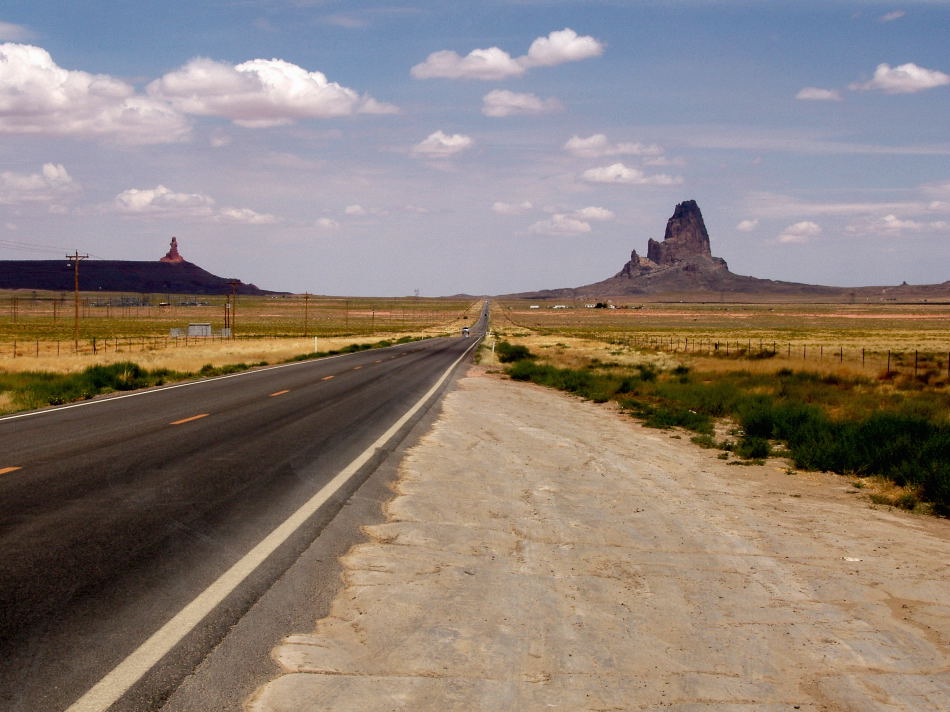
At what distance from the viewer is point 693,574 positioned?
689 centimetres

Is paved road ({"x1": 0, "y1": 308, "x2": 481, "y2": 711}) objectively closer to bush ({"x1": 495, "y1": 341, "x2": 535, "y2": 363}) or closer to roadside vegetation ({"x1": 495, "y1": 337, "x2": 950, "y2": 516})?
roadside vegetation ({"x1": 495, "y1": 337, "x2": 950, "y2": 516})

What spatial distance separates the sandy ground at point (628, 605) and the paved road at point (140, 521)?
88 cm

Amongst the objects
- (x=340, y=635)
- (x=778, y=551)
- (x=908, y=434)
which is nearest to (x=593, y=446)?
(x=908, y=434)

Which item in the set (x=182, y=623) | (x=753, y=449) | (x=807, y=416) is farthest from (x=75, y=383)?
(x=182, y=623)

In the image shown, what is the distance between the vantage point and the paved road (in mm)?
4867

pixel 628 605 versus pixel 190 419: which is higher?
pixel 628 605

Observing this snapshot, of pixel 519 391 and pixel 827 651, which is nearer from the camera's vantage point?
pixel 827 651

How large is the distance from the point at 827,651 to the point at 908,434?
8.93m

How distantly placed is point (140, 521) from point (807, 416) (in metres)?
12.7

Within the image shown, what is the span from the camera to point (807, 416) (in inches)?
639

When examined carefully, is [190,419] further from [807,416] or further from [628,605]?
[628,605]

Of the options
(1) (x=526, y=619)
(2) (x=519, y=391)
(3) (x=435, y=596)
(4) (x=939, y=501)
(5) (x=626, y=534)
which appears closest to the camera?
(1) (x=526, y=619)

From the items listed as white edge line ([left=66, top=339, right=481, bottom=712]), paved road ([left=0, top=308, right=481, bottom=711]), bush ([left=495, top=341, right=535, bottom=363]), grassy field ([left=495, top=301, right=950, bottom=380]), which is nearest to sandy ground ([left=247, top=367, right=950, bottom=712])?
white edge line ([left=66, top=339, right=481, bottom=712])

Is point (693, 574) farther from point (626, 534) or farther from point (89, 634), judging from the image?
point (89, 634)
